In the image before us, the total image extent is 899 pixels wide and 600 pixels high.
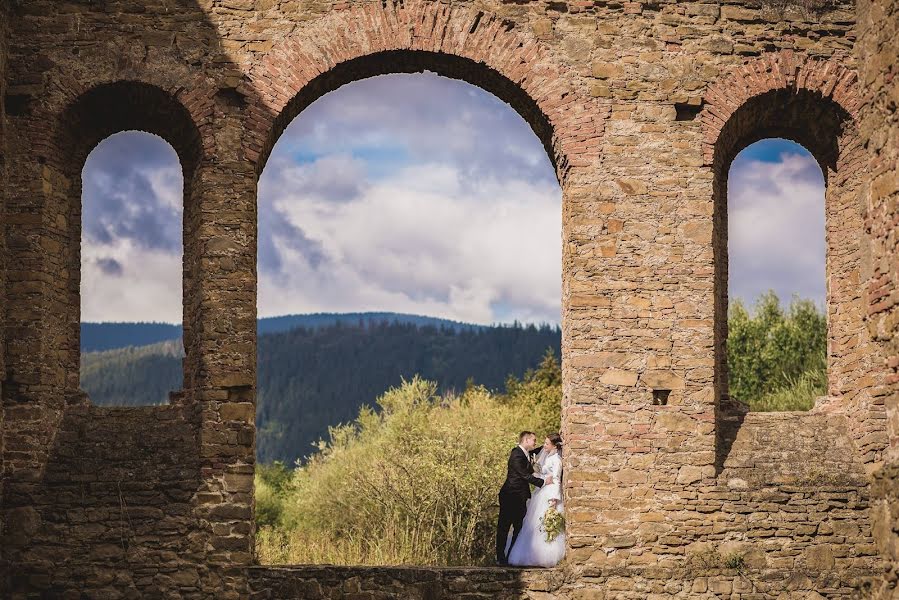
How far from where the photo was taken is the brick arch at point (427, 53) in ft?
33.1

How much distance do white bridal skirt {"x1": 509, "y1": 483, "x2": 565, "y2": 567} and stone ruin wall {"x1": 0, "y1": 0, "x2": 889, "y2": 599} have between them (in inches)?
16.2

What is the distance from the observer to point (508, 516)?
1059 cm

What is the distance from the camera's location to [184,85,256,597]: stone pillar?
9.66 m

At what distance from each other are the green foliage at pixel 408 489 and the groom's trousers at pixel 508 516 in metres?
2.43

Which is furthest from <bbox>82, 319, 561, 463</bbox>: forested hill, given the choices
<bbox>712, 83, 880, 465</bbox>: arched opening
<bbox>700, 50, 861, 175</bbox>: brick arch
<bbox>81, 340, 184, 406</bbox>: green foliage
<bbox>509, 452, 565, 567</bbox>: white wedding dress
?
<bbox>700, 50, 861, 175</bbox>: brick arch

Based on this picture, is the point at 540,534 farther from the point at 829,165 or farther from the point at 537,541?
the point at 829,165

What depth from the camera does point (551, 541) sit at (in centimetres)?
1005

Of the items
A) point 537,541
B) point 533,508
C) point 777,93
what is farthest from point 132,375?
point 777,93

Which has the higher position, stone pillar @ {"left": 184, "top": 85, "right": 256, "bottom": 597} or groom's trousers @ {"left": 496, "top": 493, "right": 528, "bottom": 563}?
stone pillar @ {"left": 184, "top": 85, "right": 256, "bottom": 597}

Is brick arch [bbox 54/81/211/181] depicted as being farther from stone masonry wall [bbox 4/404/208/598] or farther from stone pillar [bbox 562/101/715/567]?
stone pillar [bbox 562/101/715/567]

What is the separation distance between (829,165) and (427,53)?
4340 millimetres

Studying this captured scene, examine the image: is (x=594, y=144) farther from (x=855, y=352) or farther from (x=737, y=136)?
(x=855, y=352)

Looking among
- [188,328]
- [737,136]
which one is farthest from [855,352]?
[188,328]

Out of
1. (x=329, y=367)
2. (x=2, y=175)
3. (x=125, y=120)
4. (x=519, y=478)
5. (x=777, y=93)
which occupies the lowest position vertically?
(x=519, y=478)
